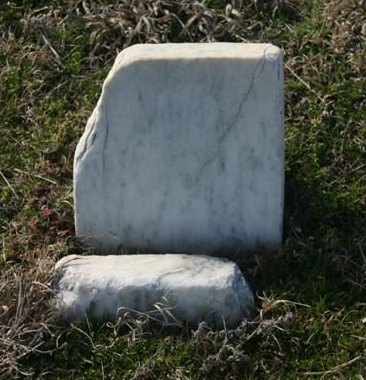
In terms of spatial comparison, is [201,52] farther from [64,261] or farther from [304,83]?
[304,83]

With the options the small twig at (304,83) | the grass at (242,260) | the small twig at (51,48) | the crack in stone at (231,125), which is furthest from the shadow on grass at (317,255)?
the small twig at (51,48)

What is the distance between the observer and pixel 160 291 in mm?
4000

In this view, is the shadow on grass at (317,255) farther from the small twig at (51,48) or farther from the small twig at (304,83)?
the small twig at (51,48)

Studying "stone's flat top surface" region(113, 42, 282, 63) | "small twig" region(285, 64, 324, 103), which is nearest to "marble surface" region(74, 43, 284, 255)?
"stone's flat top surface" region(113, 42, 282, 63)

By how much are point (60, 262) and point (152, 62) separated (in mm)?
798

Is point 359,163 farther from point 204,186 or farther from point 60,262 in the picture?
point 60,262

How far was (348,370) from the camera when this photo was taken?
12.7ft

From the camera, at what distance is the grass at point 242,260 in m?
3.93

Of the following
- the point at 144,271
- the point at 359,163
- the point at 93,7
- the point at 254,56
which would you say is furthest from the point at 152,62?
the point at 93,7

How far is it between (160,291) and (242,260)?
1.26 feet

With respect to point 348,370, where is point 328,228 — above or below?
above

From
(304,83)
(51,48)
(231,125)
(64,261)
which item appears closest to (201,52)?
(231,125)

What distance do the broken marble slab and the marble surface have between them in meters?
0.20

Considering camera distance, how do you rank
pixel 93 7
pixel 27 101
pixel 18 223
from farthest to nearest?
1. pixel 93 7
2. pixel 27 101
3. pixel 18 223
